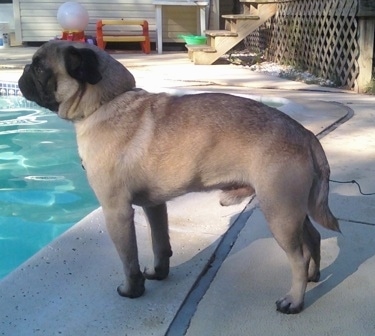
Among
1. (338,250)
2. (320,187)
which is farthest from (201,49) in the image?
(320,187)

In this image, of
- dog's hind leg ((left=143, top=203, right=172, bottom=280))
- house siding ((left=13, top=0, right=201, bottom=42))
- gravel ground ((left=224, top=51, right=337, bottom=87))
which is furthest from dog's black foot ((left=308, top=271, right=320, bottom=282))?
house siding ((left=13, top=0, right=201, bottom=42))

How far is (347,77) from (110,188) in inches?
280

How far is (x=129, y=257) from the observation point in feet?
8.66

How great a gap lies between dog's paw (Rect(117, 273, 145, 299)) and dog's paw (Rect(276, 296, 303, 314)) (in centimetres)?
64

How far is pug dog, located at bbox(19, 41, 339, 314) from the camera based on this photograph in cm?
246

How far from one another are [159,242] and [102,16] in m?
13.4

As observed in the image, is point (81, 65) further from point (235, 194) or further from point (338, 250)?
point (338, 250)

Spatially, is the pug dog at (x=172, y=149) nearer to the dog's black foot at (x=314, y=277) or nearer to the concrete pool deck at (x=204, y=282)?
the concrete pool deck at (x=204, y=282)

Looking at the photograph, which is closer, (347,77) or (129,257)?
(129,257)

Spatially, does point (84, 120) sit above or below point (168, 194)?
above

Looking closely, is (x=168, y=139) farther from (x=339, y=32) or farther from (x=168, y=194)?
(x=339, y=32)

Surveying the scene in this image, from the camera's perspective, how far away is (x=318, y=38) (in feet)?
32.3

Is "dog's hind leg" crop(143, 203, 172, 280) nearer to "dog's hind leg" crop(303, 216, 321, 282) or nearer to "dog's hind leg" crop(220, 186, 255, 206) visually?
"dog's hind leg" crop(220, 186, 255, 206)

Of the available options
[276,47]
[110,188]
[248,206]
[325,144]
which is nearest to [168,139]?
[110,188]
